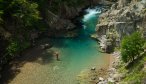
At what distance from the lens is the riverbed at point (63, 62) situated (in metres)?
66.6

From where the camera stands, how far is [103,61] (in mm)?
72312

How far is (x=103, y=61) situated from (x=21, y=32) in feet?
63.5

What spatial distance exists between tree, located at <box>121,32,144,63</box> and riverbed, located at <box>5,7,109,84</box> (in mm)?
6666

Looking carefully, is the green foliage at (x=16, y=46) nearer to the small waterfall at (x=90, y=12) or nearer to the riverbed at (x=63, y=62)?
the riverbed at (x=63, y=62)

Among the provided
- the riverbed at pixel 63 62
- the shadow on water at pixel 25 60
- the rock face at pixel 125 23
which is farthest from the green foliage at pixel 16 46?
the rock face at pixel 125 23

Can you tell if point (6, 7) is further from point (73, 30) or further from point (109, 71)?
point (109, 71)

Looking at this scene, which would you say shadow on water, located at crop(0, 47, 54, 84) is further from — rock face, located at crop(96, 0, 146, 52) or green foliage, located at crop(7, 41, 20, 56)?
rock face, located at crop(96, 0, 146, 52)

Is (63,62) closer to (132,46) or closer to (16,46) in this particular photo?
(16,46)

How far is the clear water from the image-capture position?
66.4 m

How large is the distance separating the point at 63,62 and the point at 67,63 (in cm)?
82

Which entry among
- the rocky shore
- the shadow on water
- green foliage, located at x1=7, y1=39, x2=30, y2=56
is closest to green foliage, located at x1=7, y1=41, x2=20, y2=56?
green foliage, located at x1=7, y1=39, x2=30, y2=56

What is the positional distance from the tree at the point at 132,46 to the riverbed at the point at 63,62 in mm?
6666

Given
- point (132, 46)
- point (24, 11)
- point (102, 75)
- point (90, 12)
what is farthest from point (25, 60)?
point (90, 12)

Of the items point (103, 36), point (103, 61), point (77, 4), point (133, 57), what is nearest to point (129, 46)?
point (133, 57)
